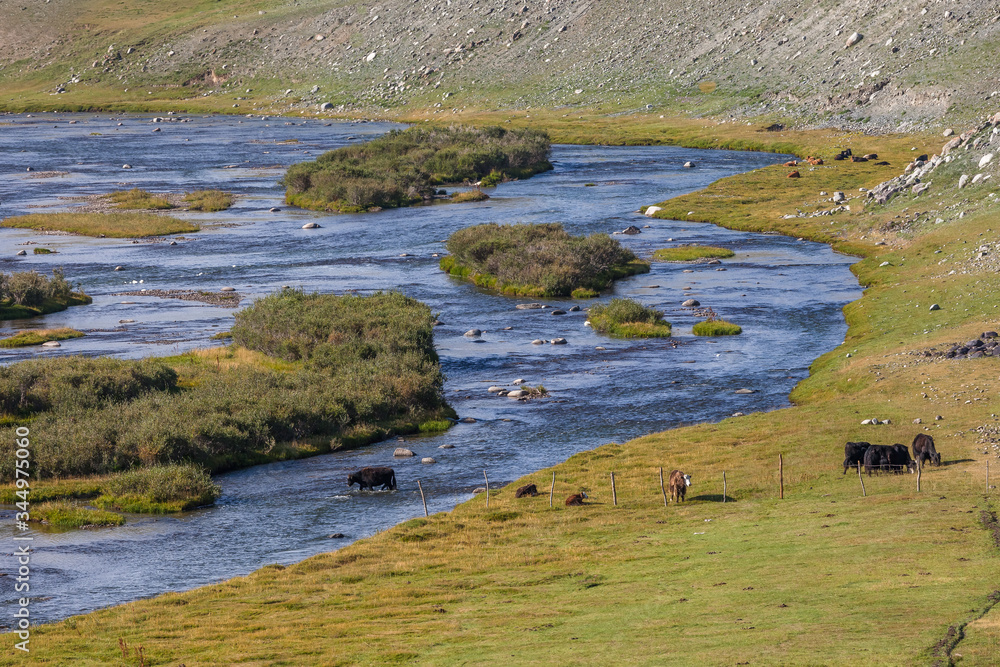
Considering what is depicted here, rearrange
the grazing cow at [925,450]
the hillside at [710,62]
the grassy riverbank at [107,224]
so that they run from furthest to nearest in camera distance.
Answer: the hillside at [710,62] < the grassy riverbank at [107,224] < the grazing cow at [925,450]

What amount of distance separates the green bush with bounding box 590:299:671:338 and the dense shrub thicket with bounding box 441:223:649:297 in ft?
26.5

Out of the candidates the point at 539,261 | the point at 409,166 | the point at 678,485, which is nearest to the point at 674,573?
the point at 678,485

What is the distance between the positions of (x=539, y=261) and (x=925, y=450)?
4184cm

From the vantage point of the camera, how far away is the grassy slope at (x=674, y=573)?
1969 centimetres

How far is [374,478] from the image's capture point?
126ft

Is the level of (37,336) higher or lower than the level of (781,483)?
higher

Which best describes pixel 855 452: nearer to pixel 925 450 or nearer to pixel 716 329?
pixel 925 450

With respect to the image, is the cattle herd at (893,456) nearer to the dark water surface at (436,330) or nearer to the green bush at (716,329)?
the dark water surface at (436,330)

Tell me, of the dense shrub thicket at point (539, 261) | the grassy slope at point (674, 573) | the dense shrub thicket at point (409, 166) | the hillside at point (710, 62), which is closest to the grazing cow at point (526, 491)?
the grassy slope at point (674, 573)

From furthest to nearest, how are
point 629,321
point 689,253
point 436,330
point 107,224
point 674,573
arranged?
1. point 107,224
2. point 689,253
3. point 436,330
4. point 629,321
5. point 674,573

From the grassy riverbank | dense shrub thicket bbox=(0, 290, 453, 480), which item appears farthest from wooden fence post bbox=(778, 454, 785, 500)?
the grassy riverbank

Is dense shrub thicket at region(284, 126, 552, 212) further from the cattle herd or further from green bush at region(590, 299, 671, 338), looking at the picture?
the cattle herd

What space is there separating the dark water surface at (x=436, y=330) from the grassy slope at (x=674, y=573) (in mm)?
3496

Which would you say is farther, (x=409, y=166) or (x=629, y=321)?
(x=409, y=166)
